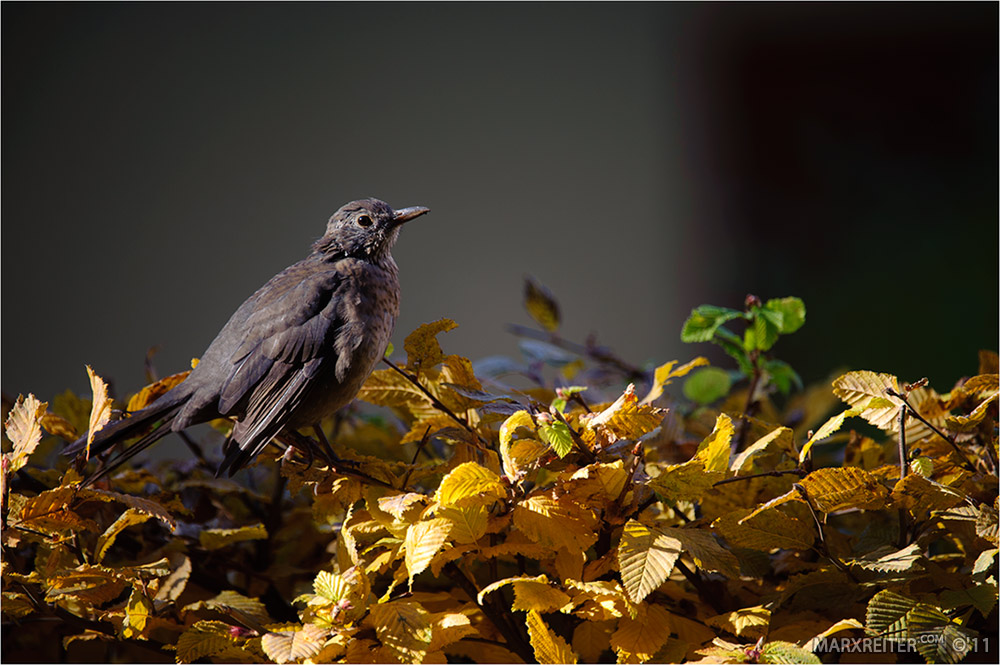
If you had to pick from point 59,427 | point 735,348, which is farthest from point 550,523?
point 59,427

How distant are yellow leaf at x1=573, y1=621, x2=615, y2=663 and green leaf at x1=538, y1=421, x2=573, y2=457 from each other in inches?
5.7

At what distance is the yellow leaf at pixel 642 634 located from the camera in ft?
1.81

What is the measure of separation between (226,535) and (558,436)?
0.31 metres

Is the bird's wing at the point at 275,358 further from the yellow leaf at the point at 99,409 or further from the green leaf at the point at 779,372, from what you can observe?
the green leaf at the point at 779,372

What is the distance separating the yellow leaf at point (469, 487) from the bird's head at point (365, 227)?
0.31m

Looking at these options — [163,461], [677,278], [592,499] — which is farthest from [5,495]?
[677,278]

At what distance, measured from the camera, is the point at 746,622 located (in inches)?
22.0

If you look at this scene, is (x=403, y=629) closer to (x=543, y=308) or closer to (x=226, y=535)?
(x=226, y=535)

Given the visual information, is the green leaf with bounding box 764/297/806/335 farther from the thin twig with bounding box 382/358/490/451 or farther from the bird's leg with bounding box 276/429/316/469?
the bird's leg with bounding box 276/429/316/469

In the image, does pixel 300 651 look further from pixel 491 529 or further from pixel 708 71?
pixel 708 71

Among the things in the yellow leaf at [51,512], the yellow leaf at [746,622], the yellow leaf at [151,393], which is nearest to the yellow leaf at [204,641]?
the yellow leaf at [51,512]

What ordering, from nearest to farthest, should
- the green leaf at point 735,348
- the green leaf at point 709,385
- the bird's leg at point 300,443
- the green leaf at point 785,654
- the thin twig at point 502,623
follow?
the green leaf at point 785,654
the thin twig at point 502,623
the bird's leg at point 300,443
the green leaf at point 735,348
the green leaf at point 709,385

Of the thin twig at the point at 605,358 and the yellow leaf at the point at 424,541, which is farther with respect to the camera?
the thin twig at the point at 605,358

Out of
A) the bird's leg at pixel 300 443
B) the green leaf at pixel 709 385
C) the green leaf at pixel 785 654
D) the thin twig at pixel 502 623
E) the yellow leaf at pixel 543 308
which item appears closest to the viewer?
the green leaf at pixel 785 654
